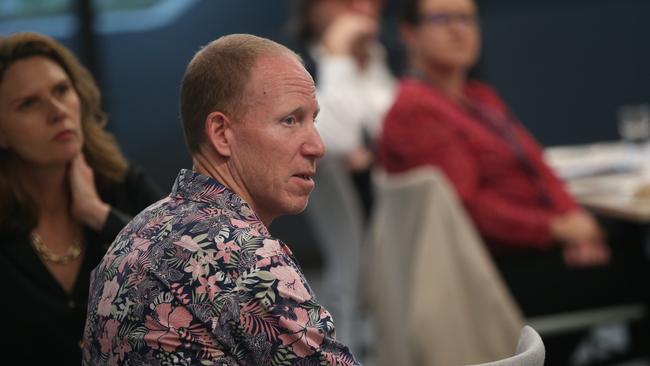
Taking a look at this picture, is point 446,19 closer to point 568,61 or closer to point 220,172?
point 220,172

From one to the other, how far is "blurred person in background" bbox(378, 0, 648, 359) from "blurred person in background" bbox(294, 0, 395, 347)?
49 cm

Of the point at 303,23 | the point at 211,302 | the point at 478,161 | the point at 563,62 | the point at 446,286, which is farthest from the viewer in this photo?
the point at 563,62

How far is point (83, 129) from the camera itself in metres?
1.43

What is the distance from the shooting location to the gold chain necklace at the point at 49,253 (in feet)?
4.59

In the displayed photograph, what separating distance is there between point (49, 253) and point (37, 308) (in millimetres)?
79

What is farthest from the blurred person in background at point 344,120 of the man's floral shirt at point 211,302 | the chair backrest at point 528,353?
the man's floral shirt at point 211,302

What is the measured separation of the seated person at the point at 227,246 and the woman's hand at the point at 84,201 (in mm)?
207

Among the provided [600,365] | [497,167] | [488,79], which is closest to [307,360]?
[497,167]

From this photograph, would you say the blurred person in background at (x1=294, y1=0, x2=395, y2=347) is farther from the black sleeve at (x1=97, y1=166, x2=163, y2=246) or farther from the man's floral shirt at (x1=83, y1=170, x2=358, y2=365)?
the man's floral shirt at (x1=83, y1=170, x2=358, y2=365)

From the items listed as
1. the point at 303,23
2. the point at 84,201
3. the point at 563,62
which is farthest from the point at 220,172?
the point at 563,62

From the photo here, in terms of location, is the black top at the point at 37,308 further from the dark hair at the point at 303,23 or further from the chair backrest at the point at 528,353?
the dark hair at the point at 303,23

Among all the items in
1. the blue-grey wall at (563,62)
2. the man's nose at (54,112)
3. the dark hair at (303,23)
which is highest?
the man's nose at (54,112)

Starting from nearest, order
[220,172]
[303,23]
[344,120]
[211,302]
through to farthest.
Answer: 1. [211,302]
2. [220,172]
3. [344,120]
4. [303,23]

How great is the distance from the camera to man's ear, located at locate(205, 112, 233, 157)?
3.77 ft
